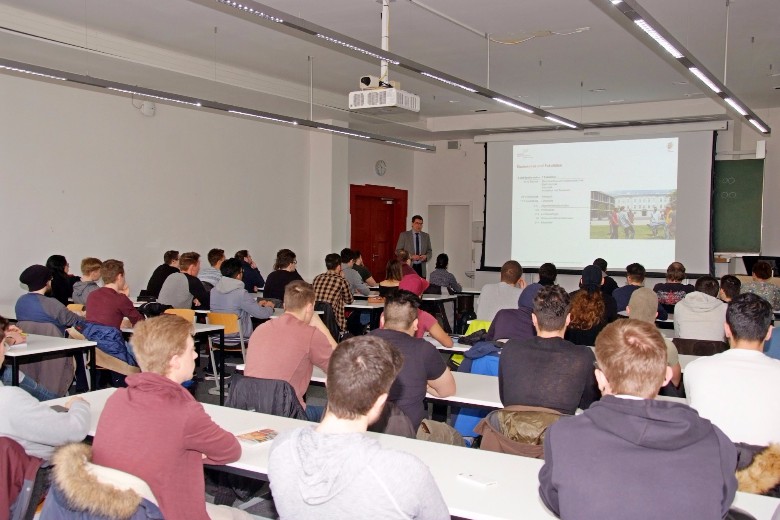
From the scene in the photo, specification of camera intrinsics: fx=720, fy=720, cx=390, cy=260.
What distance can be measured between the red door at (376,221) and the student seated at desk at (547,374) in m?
9.49

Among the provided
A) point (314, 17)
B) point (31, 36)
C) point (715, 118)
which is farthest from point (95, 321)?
point (715, 118)

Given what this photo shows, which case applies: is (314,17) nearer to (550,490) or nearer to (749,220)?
(550,490)

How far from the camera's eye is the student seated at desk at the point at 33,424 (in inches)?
99.0

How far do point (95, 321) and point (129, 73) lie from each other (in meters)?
3.80

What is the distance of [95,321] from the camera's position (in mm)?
5699

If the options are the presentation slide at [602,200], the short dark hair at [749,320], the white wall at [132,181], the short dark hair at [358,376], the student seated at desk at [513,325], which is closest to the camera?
the short dark hair at [358,376]

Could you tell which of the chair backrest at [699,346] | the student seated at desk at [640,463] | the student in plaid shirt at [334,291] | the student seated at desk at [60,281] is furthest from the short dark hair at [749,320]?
the student seated at desk at [60,281]

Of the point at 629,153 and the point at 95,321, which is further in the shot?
the point at 629,153

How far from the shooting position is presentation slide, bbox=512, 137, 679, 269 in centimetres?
1040

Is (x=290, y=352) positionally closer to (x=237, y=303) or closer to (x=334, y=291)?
(x=237, y=303)

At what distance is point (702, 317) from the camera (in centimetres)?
538

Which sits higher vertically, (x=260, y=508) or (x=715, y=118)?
(x=715, y=118)

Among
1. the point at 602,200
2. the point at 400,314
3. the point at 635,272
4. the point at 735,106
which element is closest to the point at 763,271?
the point at 635,272

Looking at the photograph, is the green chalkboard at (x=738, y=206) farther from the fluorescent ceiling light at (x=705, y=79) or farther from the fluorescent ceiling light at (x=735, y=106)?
the fluorescent ceiling light at (x=705, y=79)
